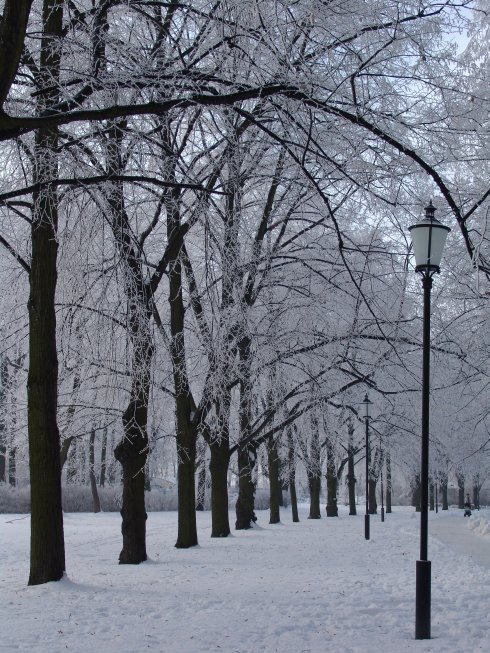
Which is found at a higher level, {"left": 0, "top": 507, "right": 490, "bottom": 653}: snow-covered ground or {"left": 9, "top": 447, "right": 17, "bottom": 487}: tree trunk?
{"left": 0, "top": 507, "right": 490, "bottom": 653}: snow-covered ground

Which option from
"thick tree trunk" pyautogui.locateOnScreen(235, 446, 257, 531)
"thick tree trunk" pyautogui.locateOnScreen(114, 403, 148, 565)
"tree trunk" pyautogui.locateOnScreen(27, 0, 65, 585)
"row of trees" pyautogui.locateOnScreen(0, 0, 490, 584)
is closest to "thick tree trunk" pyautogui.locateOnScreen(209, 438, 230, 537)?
"row of trees" pyautogui.locateOnScreen(0, 0, 490, 584)

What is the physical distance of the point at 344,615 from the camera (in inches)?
293

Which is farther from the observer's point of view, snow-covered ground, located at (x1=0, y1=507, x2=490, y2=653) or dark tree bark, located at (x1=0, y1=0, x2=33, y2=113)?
snow-covered ground, located at (x1=0, y1=507, x2=490, y2=653)

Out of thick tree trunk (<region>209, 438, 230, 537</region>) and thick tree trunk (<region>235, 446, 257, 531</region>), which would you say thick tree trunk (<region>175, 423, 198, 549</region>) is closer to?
thick tree trunk (<region>209, 438, 230, 537</region>)

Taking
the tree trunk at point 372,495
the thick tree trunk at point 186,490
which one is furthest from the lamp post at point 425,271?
the tree trunk at point 372,495

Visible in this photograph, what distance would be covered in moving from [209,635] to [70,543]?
1259 cm

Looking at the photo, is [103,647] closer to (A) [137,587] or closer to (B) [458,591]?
(A) [137,587]

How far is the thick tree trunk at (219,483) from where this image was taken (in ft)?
59.2

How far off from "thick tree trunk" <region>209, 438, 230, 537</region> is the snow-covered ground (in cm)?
343

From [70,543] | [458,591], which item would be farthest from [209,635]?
[70,543]

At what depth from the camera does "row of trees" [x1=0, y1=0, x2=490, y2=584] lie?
18.5 ft

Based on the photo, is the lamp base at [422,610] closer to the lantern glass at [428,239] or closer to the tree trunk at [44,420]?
the lantern glass at [428,239]

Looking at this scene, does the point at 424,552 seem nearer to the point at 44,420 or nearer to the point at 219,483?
the point at 44,420

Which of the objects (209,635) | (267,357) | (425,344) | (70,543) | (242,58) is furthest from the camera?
(70,543)
